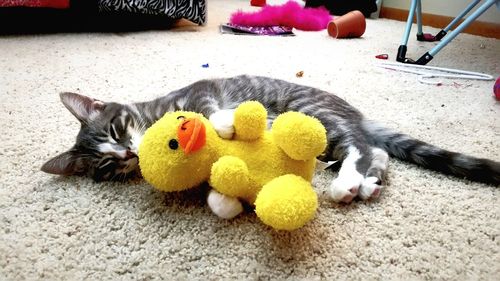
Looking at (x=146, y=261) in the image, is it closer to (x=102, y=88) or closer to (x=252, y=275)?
(x=252, y=275)

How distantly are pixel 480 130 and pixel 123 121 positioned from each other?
1201 millimetres

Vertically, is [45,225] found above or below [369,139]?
below

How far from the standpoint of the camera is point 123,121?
1.18m

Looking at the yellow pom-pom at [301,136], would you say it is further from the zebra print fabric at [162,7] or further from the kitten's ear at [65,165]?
the zebra print fabric at [162,7]

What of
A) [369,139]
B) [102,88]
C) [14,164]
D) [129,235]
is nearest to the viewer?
[129,235]

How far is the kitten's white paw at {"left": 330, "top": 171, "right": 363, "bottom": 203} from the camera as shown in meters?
0.91

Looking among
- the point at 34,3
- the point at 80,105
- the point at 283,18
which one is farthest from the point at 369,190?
the point at 283,18

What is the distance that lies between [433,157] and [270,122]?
47 centimetres

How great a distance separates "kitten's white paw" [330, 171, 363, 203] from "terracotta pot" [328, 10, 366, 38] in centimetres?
227

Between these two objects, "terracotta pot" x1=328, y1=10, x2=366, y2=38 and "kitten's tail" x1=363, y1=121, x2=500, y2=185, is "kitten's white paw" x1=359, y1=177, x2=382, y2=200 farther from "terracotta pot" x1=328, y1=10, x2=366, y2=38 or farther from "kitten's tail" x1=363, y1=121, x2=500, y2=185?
"terracotta pot" x1=328, y1=10, x2=366, y2=38

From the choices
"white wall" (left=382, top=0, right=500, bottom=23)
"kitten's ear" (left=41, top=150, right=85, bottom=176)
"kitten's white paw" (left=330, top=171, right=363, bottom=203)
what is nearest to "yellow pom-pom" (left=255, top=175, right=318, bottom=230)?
"kitten's white paw" (left=330, top=171, right=363, bottom=203)

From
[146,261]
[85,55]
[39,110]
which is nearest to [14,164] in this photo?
[39,110]

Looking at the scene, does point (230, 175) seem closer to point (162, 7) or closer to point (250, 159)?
point (250, 159)

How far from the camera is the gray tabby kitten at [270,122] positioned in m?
0.98
